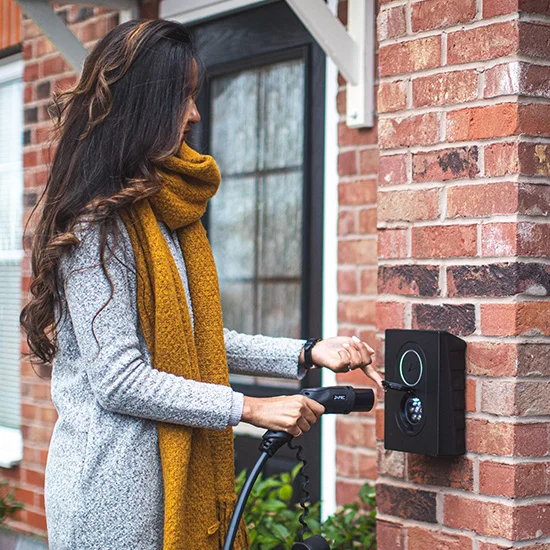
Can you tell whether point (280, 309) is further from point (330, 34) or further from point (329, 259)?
point (330, 34)

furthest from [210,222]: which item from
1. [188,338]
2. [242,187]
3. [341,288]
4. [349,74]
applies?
[188,338]

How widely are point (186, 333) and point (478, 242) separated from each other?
0.70 metres

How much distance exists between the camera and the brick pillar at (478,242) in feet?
7.11

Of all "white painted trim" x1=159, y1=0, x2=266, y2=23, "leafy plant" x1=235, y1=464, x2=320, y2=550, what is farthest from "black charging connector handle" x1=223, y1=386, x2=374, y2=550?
"white painted trim" x1=159, y1=0, x2=266, y2=23

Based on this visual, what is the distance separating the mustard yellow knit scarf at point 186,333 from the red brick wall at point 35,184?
8.73 feet

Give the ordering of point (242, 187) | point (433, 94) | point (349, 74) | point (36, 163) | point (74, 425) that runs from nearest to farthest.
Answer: point (74, 425)
point (433, 94)
point (349, 74)
point (242, 187)
point (36, 163)

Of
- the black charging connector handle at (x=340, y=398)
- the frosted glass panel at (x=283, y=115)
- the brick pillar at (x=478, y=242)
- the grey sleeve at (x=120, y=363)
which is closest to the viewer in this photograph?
the grey sleeve at (x=120, y=363)

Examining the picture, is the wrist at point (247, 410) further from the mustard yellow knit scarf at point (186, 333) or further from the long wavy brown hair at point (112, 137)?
the long wavy brown hair at point (112, 137)

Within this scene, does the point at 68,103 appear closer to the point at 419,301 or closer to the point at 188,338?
the point at 188,338

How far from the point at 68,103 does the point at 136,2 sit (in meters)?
2.44

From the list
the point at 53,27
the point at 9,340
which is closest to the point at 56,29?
the point at 53,27

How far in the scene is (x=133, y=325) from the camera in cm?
196

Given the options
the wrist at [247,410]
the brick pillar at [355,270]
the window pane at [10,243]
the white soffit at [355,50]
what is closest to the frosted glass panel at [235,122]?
the brick pillar at [355,270]

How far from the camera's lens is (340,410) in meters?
2.08
